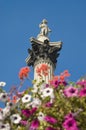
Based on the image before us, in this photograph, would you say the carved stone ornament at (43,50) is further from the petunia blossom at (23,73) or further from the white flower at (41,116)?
the white flower at (41,116)

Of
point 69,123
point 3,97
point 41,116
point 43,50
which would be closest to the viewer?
point 69,123

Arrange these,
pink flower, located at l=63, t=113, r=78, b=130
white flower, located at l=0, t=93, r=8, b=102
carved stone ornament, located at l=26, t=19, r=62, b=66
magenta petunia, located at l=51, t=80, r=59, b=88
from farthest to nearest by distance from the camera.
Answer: carved stone ornament, located at l=26, t=19, r=62, b=66 < magenta petunia, located at l=51, t=80, r=59, b=88 < white flower, located at l=0, t=93, r=8, b=102 < pink flower, located at l=63, t=113, r=78, b=130

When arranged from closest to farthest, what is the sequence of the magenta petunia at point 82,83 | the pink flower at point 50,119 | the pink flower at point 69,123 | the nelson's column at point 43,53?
the pink flower at point 69,123
the pink flower at point 50,119
the magenta petunia at point 82,83
the nelson's column at point 43,53

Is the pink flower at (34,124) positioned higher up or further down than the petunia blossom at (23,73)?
further down

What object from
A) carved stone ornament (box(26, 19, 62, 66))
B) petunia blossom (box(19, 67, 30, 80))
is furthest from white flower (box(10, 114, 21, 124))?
carved stone ornament (box(26, 19, 62, 66))

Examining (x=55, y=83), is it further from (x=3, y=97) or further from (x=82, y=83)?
(x=3, y=97)

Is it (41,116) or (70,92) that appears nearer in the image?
(41,116)

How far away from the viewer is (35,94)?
9242 millimetres

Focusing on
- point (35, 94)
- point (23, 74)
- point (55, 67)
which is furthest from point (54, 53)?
point (35, 94)

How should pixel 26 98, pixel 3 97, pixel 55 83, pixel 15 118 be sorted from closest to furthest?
pixel 15 118, pixel 26 98, pixel 3 97, pixel 55 83

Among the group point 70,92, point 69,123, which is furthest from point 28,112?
point 69,123

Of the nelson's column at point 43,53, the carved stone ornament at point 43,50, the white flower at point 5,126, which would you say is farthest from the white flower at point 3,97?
the carved stone ornament at point 43,50

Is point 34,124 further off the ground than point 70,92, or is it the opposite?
point 70,92

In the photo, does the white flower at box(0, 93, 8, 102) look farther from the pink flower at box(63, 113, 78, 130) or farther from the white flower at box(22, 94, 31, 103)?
the pink flower at box(63, 113, 78, 130)
